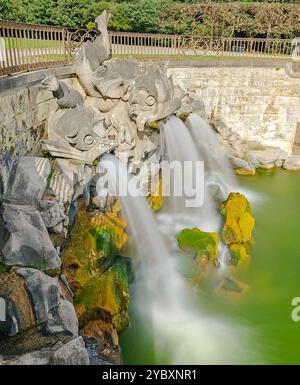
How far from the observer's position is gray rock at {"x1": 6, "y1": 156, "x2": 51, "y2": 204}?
19.8 ft

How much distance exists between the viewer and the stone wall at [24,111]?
634 cm

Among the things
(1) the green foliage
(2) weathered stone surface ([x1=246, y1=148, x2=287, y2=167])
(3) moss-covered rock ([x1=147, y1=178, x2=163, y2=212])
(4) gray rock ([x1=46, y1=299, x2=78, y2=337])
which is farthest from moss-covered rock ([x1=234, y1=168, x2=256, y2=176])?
(1) the green foliage

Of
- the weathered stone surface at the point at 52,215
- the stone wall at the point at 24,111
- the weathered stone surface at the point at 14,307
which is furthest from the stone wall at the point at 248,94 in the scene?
the weathered stone surface at the point at 14,307

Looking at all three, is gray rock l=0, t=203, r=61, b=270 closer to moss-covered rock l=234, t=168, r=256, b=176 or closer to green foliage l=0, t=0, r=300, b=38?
moss-covered rock l=234, t=168, r=256, b=176

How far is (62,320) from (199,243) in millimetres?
4896

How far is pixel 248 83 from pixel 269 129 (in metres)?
2.30

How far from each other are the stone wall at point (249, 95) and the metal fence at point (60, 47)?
2.28m

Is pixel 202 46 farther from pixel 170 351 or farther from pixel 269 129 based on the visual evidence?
pixel 170 351

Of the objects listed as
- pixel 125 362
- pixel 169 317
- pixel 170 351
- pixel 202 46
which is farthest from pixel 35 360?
pixel 202 46

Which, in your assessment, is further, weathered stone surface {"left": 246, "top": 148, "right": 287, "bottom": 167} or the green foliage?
the green foliage

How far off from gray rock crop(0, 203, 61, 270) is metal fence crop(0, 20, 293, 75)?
9.39 feet

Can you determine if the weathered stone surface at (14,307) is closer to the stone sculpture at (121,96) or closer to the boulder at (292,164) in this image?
the stone sculpture at (121,96)

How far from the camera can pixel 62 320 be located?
490 centimetres

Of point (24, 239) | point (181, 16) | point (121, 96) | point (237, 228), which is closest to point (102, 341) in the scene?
point (24, 239)
